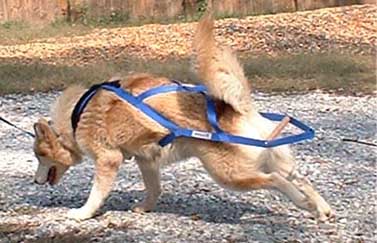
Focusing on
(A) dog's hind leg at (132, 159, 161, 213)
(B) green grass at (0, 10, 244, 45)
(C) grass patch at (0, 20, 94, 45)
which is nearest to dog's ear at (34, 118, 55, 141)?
(A) dog's hind leg at (132, 159, 161, 213)

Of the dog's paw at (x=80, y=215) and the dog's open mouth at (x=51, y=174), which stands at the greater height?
the dog's open mouth at (x=51, y=174)

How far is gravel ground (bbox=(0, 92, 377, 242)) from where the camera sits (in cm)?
609

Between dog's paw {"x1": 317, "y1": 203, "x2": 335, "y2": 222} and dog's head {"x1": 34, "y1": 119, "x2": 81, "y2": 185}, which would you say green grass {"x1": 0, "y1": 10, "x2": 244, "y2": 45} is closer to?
dog's head {"x1": 34, "y1": 119, "x2": 81, "y2": 185}

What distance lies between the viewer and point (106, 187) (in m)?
6.36

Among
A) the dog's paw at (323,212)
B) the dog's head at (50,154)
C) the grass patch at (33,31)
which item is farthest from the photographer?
the grass patch at (33,31)

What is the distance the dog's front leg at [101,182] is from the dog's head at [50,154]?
303mm

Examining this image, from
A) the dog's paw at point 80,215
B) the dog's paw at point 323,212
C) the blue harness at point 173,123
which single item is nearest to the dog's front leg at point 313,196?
the dog's paw at point 323,212

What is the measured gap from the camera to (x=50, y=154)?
21.6ft

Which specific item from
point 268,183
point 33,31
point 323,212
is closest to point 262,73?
point 33,31

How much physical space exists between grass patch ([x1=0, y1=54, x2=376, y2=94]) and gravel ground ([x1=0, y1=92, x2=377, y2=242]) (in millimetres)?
3556

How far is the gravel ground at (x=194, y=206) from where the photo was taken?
6090 millimetres

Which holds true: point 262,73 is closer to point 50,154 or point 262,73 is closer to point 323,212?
point 50,154

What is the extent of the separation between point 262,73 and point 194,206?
23.6 feet

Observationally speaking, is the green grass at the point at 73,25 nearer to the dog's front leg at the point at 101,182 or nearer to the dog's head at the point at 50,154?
the dog's head at the point at 50,154
